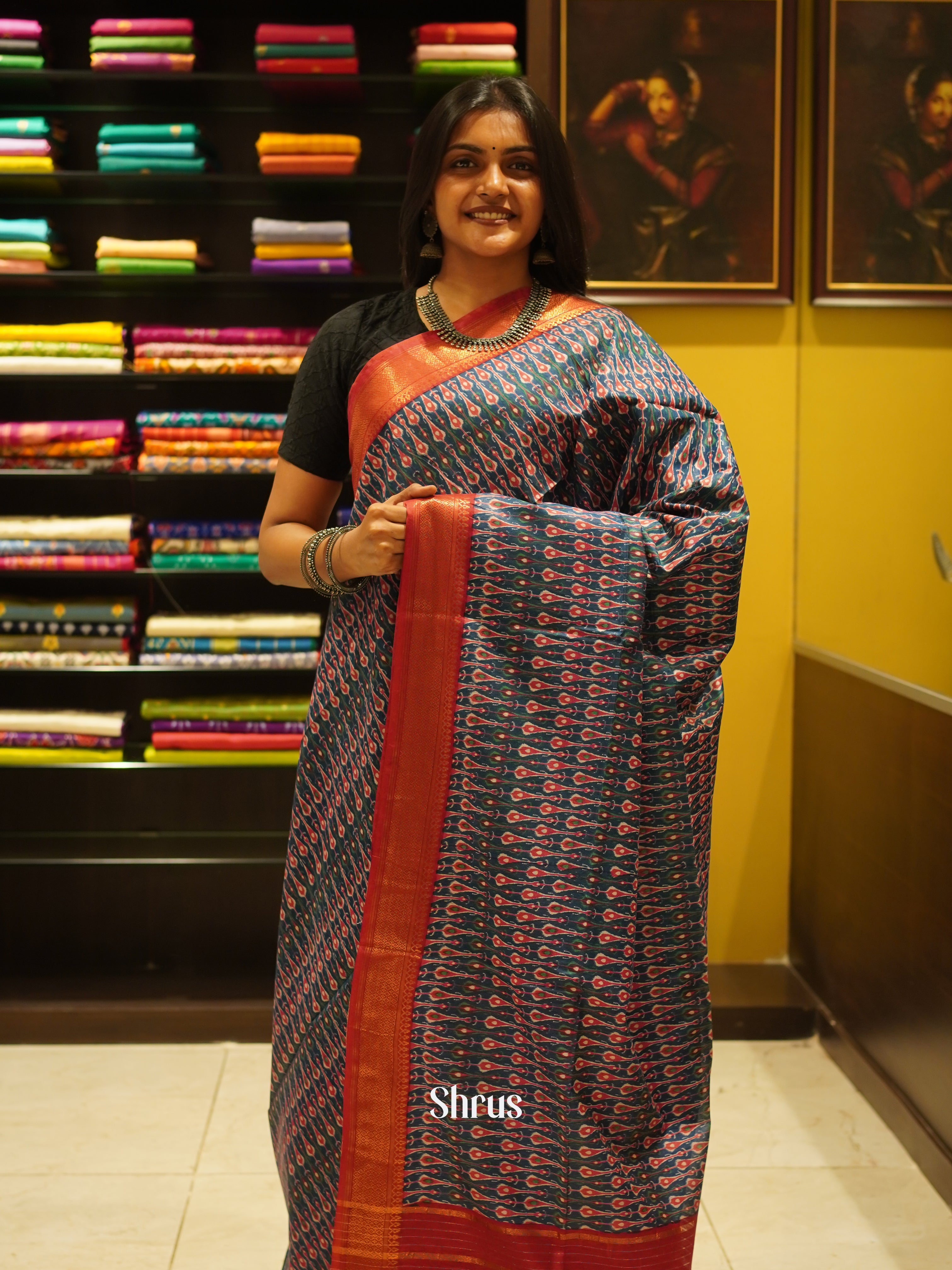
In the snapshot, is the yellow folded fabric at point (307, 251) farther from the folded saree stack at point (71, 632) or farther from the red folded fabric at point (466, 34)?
the folded saree stack at point (71, 632)

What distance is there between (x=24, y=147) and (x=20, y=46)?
8.3 inches

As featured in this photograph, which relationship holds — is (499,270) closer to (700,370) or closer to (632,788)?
(632,788)

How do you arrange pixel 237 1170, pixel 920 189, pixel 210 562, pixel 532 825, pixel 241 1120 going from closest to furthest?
pixel 532 825
pixel 237 1170
pixel 241 1120
pixel 920 189
pixel 210 562

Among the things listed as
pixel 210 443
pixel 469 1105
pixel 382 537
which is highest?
pixel 210 443

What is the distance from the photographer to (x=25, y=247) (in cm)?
267

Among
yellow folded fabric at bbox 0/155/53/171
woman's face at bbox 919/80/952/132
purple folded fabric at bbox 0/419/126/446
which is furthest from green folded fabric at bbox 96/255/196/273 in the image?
woman's face at bbox 919/80/952/132

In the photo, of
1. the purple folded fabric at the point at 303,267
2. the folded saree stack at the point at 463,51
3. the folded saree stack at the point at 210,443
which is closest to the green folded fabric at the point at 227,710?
the folded saree stack at the point at 210,443

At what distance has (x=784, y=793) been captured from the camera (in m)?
2.91

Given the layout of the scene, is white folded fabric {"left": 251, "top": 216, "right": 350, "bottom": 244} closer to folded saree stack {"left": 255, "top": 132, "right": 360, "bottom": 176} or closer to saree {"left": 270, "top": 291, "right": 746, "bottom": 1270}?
folded saree stack {"left": 255, "top": 132, "right": 360, "bottom": 176}

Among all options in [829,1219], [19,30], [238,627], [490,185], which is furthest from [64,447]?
[829,1219]

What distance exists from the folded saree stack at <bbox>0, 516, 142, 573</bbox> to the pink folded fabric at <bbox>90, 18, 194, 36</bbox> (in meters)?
1.04

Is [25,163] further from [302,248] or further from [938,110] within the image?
[938,110]

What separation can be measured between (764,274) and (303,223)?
1032 millimetres

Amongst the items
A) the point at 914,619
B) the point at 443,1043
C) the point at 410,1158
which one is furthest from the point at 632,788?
the point at 914,619
